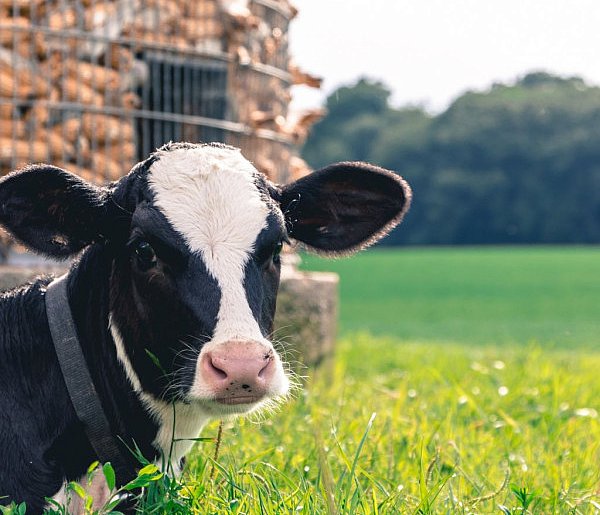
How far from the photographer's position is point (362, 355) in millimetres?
10383

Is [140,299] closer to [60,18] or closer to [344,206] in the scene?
[344,206]

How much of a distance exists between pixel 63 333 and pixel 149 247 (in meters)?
0.44

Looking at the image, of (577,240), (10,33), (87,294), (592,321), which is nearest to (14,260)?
(10,33)

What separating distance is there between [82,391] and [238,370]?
29.1 inches

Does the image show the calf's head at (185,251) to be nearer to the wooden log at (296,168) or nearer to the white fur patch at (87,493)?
the white fur patch at (87,493)

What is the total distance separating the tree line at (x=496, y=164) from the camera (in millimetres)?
69688

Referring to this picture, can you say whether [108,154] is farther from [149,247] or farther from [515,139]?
[515,139]

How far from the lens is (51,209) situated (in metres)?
3.41

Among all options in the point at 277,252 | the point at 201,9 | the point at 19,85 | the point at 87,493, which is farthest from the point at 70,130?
the point at 87,493

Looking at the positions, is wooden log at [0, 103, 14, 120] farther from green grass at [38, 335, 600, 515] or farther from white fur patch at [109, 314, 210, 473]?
white fur patch at [109, 314, 210, 473]

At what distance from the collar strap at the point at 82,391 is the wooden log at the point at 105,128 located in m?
4.11

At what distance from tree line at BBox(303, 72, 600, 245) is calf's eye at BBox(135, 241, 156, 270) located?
208 feet

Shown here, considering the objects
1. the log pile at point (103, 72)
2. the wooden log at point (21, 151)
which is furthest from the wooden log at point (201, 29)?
the wooden log at point (21, 151)

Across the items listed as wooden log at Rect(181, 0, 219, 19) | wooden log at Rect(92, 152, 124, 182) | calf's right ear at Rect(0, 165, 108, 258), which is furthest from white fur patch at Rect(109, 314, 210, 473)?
wooden log at Rect(181, 0, 219, 19)
